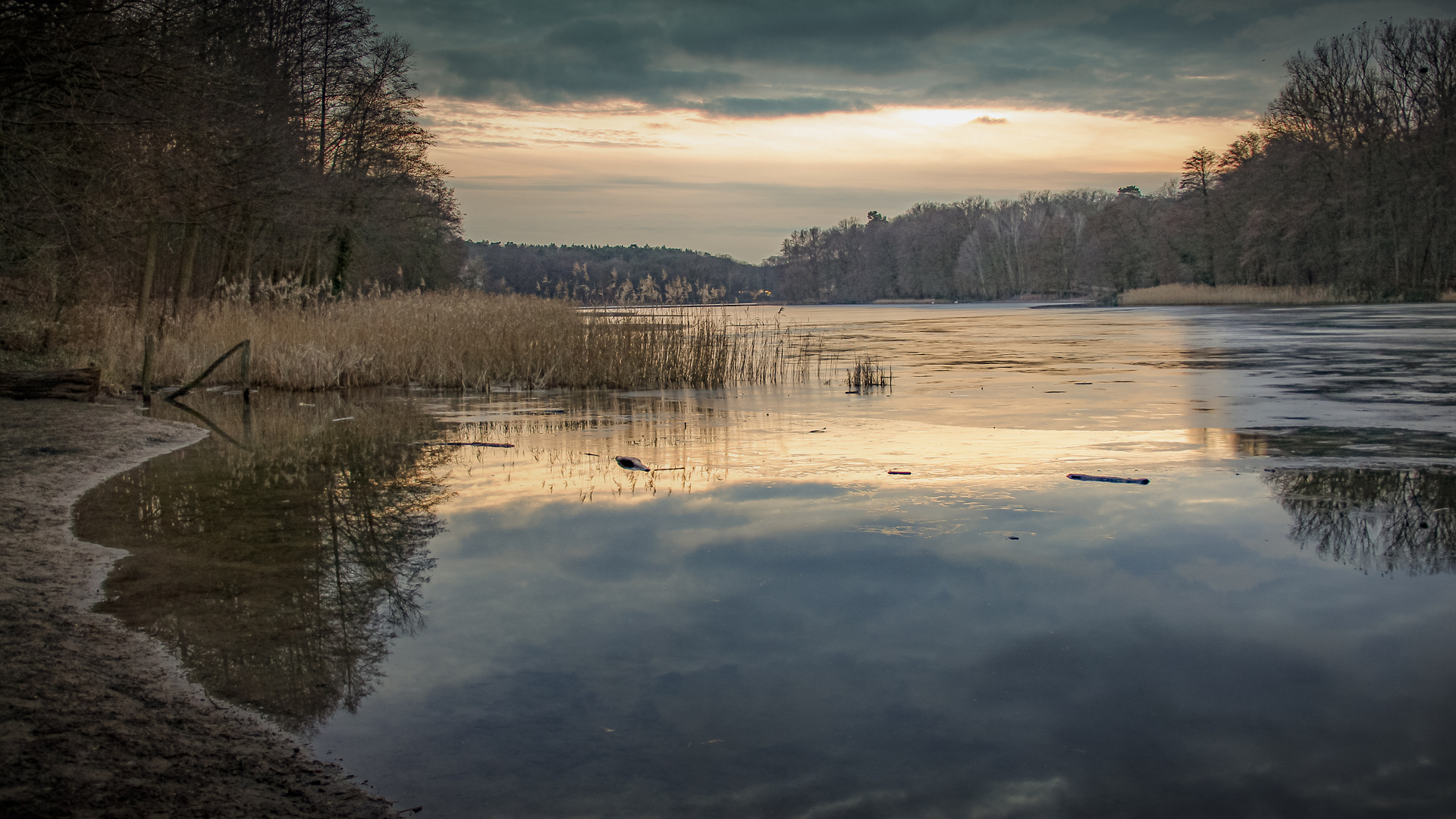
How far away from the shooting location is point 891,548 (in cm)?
585

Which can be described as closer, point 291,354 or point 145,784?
point 145,784

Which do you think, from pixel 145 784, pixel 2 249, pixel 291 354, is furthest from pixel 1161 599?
pixel 291 354

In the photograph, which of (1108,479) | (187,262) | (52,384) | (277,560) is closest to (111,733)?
(277,560)

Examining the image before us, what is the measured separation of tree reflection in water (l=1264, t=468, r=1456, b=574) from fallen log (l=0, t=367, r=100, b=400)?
42.8 feet

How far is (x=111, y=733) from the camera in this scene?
3256 millimetres

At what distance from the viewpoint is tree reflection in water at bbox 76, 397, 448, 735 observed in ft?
13.2

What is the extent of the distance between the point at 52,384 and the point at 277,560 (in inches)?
377

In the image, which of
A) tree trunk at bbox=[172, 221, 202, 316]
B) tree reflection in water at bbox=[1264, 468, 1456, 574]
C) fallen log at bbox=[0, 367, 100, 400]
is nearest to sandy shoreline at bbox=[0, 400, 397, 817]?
tree reflection in water at bbox=[1264, 468, 1456, 574]

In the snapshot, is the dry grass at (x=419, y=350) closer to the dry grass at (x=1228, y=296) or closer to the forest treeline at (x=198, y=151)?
→ the forest treeline at (x=198, y=151)

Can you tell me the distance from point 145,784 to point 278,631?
1.52 metres

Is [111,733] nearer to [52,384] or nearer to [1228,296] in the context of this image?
[52,384]

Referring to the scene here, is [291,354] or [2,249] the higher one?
[2,249]

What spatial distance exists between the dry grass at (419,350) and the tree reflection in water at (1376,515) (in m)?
10.4

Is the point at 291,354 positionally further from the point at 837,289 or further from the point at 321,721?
the point at 837,289
